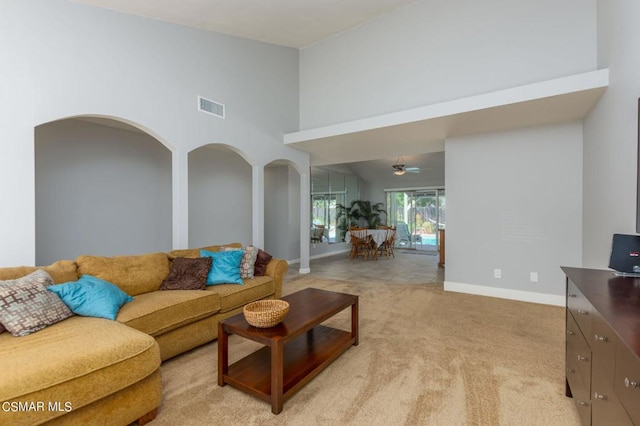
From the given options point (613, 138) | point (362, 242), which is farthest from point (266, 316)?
point (362, 242)

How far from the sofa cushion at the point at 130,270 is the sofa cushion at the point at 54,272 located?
0.07 metres

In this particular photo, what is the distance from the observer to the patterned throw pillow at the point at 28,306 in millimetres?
1727

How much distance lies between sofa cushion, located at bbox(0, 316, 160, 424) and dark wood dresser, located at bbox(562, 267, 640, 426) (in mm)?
2097

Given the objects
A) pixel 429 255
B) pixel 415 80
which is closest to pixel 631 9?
pixel 415 80

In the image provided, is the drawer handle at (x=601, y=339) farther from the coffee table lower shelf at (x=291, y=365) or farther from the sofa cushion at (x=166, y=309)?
the sofa cushion at (x=166, y=309)

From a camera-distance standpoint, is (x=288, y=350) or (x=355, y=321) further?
(x=355, y=321)

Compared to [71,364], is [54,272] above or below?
above

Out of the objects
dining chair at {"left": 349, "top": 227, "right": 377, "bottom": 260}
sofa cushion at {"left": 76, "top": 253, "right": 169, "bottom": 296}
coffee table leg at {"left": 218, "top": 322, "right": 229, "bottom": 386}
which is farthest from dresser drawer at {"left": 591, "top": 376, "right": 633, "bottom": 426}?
dining chair at {"left": 349, "top": 227, "right": 377, "bottom": 260}

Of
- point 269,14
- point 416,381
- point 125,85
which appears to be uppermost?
point 269,14

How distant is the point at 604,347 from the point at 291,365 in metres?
1.73

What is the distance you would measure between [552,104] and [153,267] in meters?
4.47

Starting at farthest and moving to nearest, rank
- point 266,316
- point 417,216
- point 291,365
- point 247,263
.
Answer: point 417,216 → point 247,263 → point 291,365 → point 266,316

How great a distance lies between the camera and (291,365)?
2.14m

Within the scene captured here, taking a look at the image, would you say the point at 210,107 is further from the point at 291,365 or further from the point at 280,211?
the point at 291,365
